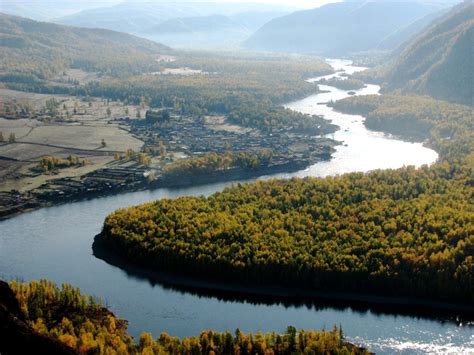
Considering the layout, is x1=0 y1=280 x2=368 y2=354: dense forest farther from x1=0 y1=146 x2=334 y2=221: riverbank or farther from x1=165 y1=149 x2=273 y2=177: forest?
x1=165 y1=149 x2=273 y2=177: forest

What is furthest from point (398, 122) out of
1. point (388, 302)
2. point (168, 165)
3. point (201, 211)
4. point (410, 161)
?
point (388, 302)

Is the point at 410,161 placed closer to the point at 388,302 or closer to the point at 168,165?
the point at 168,165

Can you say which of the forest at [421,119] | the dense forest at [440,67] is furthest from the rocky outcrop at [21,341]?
the dense forest at [440,67]

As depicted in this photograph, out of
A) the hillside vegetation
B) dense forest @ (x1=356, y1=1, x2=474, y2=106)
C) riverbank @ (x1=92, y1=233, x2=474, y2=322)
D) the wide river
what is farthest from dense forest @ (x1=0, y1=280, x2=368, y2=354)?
dense forest @ (x1=356, y1=1, x2=474, y2=106)

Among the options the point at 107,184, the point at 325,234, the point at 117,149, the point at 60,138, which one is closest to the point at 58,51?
the point at 60,138

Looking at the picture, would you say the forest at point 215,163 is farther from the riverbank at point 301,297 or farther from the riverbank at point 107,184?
the riverbank at point 301,297

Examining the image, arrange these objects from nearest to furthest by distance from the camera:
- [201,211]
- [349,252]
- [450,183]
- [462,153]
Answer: [349,252]
[201,211]
[450,183]
[462,153]
